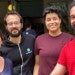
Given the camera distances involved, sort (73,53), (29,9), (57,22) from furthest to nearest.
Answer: (29,9)
(57,22)
(73,53)

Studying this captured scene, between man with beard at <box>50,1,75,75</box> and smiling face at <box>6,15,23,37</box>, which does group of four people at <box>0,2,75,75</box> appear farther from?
man with beard at <box>50,1,75,75</box>

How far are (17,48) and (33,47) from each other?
214 millimetres

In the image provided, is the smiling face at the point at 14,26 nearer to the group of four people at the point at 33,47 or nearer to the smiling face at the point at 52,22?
the group of four people at the point at 33,47

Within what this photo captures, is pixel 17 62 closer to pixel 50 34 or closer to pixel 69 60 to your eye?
pixel 50 34

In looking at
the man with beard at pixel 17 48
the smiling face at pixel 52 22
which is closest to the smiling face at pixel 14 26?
the man with beard at pixel 17 48

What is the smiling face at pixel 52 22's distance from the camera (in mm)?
4386

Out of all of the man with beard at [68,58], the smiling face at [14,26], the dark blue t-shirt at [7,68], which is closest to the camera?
the man with beard at [68,58]

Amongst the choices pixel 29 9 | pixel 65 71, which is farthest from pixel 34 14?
pixel 65 71

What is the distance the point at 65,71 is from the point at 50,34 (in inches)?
39.7

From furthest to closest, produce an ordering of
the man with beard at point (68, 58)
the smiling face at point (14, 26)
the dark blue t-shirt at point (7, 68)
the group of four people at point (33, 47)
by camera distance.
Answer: the smiling face at point (14, 26), the group of four people at point (33, 47), the dark blue t-shirt at point (7, 68), the man with beard at point (68, 58)

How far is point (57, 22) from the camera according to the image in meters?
4.40

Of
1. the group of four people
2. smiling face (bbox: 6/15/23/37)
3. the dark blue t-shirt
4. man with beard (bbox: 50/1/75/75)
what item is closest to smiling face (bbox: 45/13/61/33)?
the group of four people

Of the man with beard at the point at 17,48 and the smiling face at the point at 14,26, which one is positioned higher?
the smiling face at the point at 14,26

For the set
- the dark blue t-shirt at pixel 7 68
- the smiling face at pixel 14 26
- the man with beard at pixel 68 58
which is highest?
the smiling face at pixel 14 26
